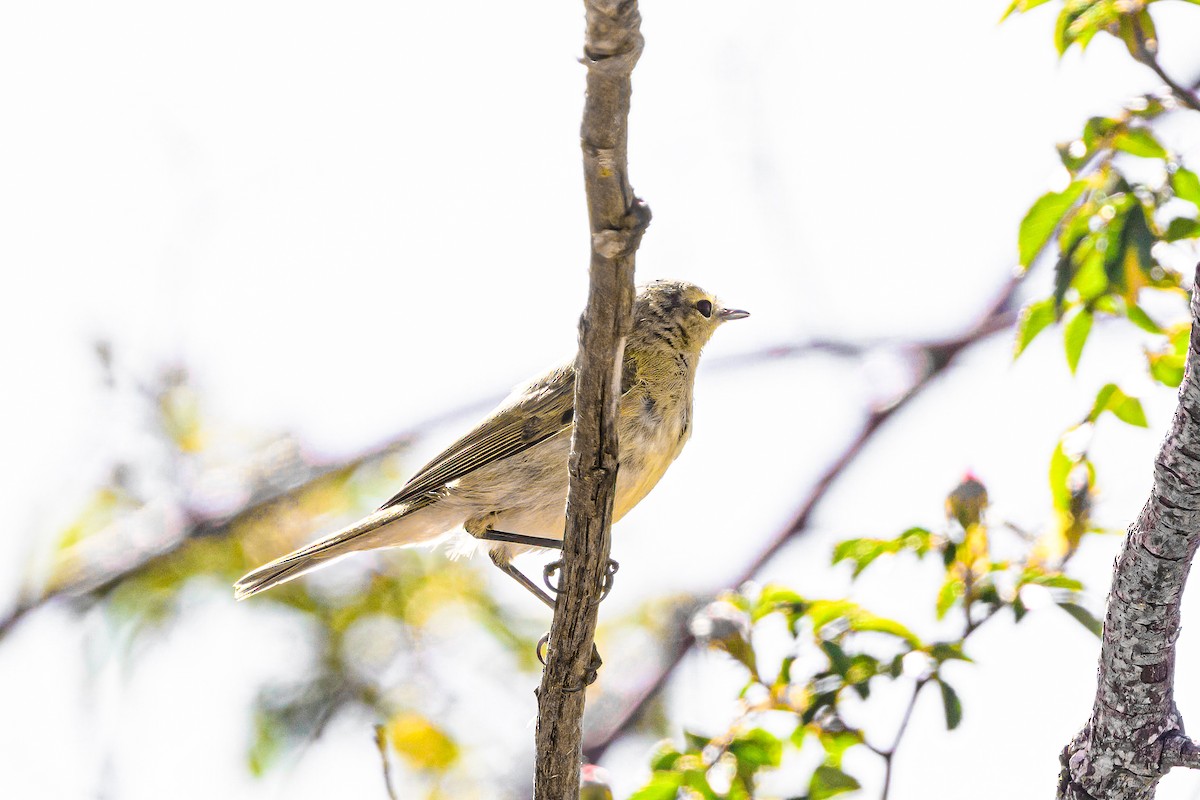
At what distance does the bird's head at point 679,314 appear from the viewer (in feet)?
14.2

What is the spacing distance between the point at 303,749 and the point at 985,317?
4.27m

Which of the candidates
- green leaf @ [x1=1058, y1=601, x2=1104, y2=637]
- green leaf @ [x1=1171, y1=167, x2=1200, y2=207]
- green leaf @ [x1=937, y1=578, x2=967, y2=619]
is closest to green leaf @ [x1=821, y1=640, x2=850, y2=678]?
green leaf @ [x1=937, y1=578, x2=967, y2=619]

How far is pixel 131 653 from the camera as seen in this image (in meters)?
5.70

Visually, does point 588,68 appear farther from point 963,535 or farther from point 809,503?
point 809,503

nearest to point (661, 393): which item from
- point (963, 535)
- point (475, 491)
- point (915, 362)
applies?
point (475, 491)

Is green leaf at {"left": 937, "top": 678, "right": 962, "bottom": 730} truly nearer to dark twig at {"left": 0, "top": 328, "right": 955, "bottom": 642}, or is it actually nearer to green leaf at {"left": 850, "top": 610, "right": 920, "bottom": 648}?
green leaf at {"left": 850, "top": 610, "right": 920, "bottom": 648}

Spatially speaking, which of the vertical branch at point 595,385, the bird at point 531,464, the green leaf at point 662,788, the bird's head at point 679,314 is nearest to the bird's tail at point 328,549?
the bird at point 531,464

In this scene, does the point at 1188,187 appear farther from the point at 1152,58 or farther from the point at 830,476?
the point at 830,476

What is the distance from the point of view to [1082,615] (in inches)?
114

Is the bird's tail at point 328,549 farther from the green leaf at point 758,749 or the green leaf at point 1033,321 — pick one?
the green leaf at point 1033,321

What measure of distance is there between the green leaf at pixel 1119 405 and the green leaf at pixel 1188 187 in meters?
0.52

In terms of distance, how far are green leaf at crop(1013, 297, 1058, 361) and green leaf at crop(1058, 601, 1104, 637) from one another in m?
0.71

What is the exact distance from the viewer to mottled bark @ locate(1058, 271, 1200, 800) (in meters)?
2.06

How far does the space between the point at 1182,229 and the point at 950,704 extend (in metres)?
1.43
